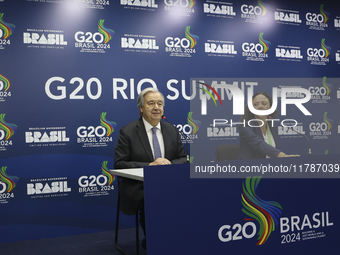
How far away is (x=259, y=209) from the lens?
170 centimetres

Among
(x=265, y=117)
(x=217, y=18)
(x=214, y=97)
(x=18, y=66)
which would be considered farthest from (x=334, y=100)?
(x=18, y=66)

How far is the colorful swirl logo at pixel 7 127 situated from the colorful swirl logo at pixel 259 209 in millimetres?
2392

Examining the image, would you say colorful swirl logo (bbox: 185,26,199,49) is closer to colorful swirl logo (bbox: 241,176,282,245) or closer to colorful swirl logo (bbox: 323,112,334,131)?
colorful swirl logo (bbox: 323,112,334,131)

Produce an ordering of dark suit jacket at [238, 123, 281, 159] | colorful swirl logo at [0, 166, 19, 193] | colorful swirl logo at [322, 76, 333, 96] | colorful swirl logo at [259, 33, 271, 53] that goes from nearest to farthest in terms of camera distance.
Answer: dark suit jacket at [238, 123, 281, 159], colorful swirl logo at [0, 166, 19, 193], colorful swirl logo at [259, 33, 271, 53], colorful swirl logo at [322, 76, 333, 96]

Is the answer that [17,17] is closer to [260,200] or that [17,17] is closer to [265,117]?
[265,117]

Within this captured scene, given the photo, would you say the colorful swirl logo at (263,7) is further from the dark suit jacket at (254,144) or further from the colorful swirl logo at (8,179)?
the colorful swirl logo at (8,179)

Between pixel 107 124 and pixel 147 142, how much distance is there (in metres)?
0.92

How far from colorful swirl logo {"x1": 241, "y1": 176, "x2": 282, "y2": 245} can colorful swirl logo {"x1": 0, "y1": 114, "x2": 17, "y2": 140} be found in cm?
239

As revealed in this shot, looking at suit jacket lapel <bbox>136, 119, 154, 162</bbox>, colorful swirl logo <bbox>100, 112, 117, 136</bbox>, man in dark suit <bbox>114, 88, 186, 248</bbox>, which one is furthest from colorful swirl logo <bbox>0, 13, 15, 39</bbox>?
suit jacket lapel <bbox>136, 119, 154, 162</bbox>

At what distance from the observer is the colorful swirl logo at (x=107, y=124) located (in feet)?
11.0

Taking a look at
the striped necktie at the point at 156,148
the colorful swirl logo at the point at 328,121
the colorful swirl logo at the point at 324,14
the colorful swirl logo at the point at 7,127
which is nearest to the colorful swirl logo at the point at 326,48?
the colorful swirl logo at the point at 324,14

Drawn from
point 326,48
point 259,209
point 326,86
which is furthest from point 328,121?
point 259,209

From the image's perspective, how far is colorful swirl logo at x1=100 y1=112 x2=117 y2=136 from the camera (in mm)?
3344

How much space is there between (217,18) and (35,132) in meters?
2.51
